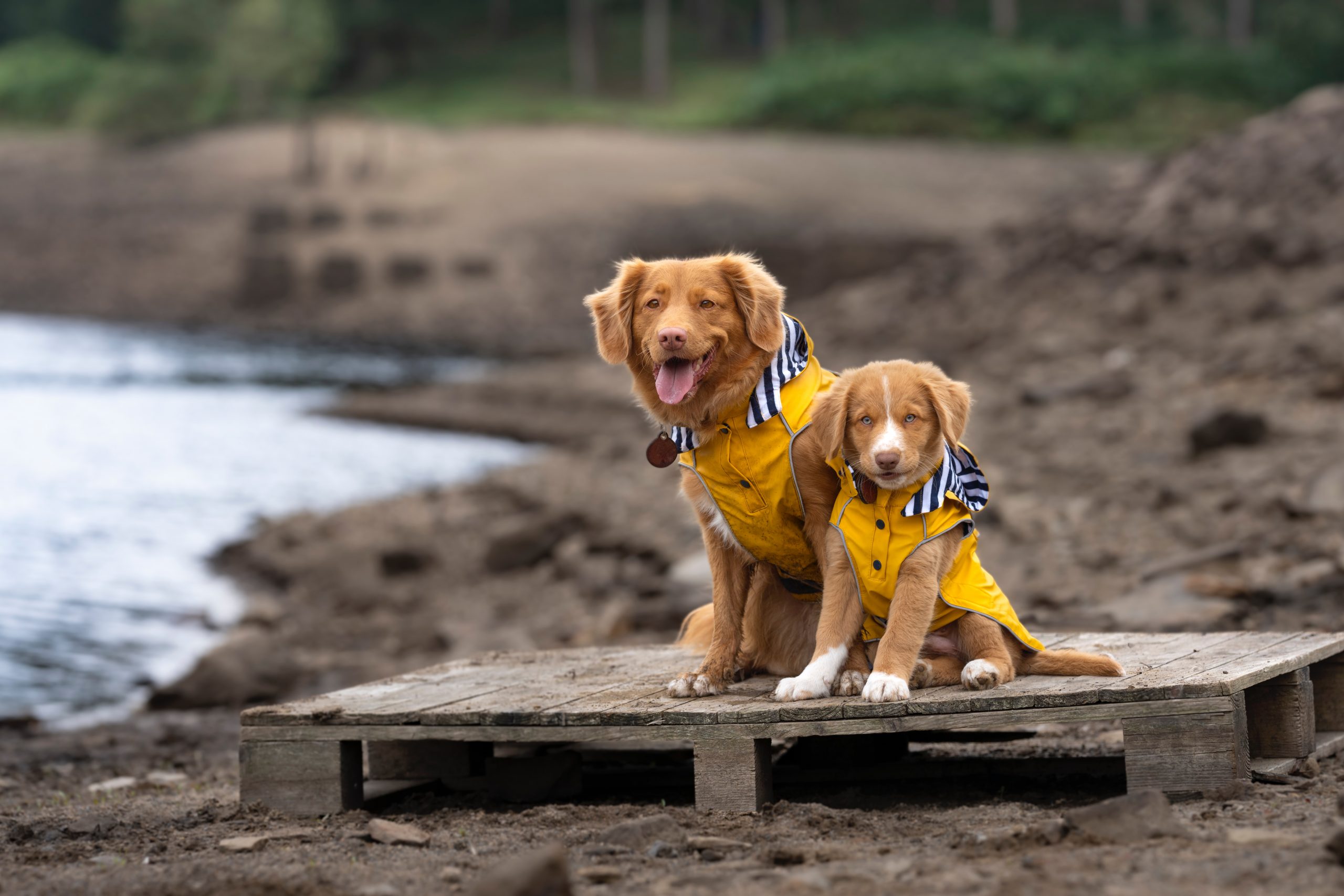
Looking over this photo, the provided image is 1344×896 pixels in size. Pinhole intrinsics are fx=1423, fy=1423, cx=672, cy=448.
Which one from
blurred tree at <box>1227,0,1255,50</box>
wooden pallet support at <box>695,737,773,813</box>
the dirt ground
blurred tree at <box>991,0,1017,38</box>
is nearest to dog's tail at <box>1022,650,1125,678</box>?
the dirt ground

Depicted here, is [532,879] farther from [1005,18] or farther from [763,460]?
[1005,18]

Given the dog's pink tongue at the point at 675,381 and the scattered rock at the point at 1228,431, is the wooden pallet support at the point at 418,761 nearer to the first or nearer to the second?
the dog's pink tongue at the point at 675,381

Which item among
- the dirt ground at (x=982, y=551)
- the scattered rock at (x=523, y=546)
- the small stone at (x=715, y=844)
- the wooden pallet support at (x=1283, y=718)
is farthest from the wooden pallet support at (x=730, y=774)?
the scattered rock at (x=523, y=546)

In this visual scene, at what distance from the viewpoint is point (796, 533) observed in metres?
5.33

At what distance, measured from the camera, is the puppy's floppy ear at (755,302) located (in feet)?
17.2

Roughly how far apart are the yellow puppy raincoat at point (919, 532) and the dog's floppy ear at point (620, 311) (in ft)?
3.03

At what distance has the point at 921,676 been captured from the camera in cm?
522

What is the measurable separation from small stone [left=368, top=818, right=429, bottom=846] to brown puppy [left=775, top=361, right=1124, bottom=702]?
4.41ft

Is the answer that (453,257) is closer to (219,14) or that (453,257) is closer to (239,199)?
(239,199)

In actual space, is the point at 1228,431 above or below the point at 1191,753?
above

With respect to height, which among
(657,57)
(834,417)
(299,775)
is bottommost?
(299,775)

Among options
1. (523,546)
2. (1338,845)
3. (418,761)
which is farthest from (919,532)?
(523,546)

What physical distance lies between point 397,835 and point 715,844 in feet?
3.71

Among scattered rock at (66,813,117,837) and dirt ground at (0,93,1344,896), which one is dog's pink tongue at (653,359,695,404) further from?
scattered rock at (66,813,117,837)
